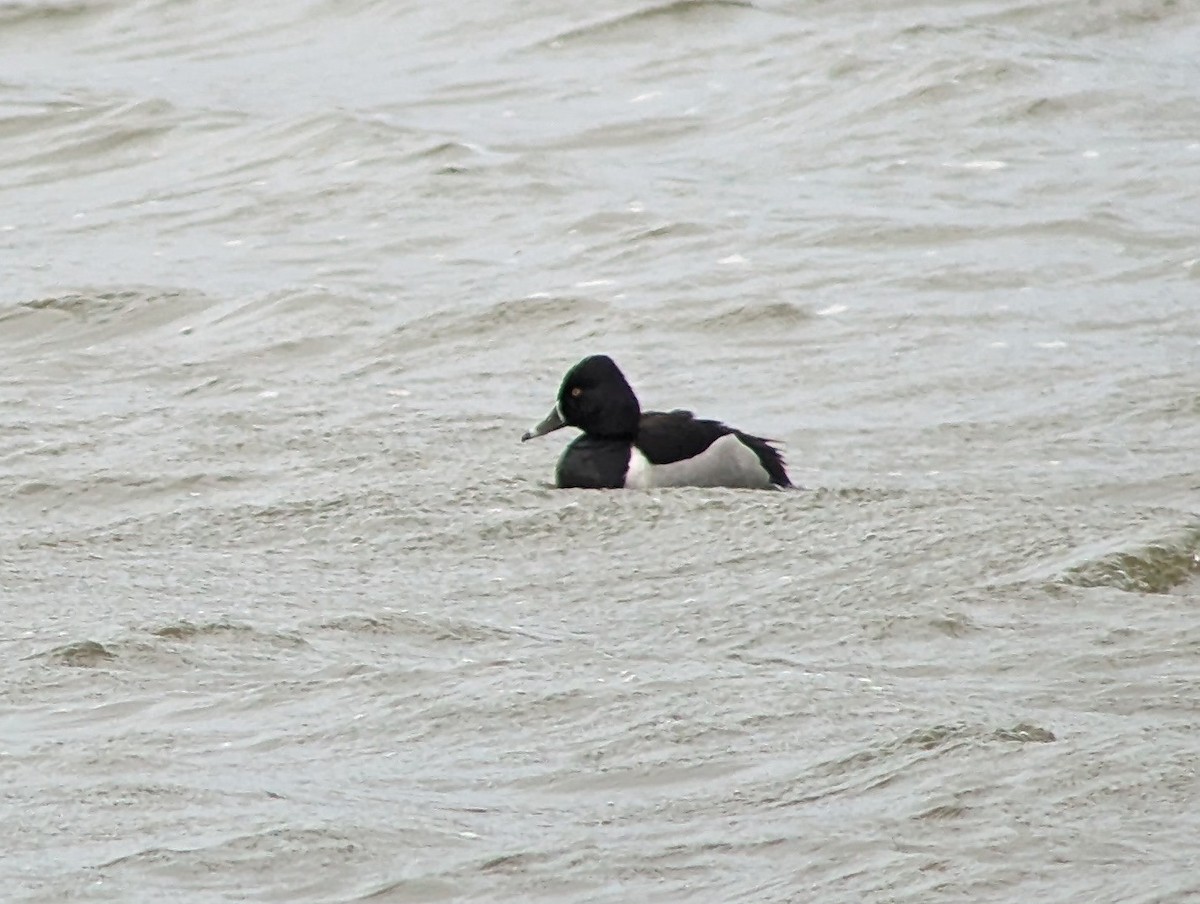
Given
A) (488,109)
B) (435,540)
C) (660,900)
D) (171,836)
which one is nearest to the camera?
(660,900)

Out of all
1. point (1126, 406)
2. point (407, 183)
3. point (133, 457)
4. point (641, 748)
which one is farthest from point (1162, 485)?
point (407, 183)

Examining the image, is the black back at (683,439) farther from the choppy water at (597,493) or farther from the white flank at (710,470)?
the choppy water at (597,493)

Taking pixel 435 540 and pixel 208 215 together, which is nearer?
pixel 435 540

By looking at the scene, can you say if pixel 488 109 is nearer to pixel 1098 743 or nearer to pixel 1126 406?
pixel 1126 406

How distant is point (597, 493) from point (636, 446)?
0.30 m

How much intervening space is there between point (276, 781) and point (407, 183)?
8699 mm

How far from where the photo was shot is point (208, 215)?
1395 cm

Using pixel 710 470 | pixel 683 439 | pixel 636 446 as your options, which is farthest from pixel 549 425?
pixel 710 470

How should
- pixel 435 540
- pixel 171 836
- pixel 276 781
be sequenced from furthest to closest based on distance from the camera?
pixel 435 540, pixel 276 781, pixel 171 836

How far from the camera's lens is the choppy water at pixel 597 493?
555 cm

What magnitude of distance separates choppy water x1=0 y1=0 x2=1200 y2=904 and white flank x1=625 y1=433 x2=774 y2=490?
106 millimetres

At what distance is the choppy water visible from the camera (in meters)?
5.55

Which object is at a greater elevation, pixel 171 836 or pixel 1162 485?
pixel 171 836

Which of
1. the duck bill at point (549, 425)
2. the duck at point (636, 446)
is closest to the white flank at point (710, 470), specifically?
the duck at point (636, 446)
